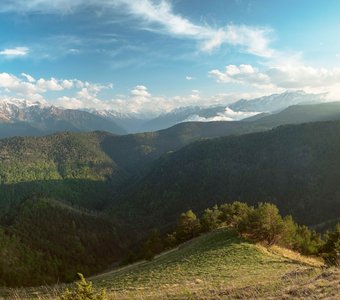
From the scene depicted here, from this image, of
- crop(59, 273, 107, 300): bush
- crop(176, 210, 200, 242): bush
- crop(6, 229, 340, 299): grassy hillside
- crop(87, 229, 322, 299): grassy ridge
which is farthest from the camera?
crop(176, 210, 200, 242): bush

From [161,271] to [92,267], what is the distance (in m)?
172

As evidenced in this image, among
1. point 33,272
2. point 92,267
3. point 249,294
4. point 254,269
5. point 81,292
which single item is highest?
point 81,292

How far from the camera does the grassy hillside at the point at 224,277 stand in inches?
811

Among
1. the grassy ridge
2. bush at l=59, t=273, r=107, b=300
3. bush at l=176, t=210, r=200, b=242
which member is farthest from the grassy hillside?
bush at l=176, t=210, r=200, b=242

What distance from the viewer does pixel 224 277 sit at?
106ft

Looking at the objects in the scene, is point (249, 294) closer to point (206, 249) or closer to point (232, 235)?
point (206, 249)

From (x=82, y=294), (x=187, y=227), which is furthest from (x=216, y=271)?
(x=187, y=227)

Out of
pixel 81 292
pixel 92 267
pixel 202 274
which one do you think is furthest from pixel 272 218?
pixel 92 267

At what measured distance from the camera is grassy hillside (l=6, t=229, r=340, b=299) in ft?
67.6

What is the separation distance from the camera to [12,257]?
529 ft

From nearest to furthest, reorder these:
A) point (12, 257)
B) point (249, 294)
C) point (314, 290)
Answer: point (314, 290)
point (249, 294)
point (12, 257)

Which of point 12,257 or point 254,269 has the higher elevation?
point 254,269

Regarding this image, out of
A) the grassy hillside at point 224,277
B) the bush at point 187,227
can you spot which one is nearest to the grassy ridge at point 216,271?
the grassy hillside at point 224,277

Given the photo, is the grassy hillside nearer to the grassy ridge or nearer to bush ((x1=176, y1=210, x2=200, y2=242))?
the grassy ridge
